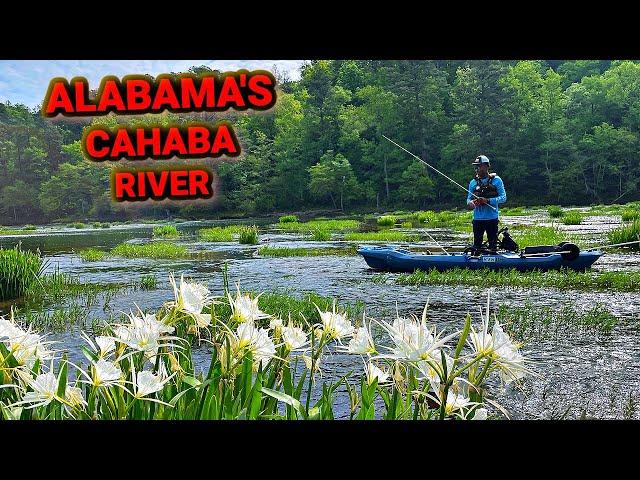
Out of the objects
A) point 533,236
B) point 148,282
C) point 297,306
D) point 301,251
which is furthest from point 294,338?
point 301,251

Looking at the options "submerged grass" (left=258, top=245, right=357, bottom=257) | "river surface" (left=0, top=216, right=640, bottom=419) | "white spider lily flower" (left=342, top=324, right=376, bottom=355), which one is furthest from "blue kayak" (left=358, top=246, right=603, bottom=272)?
"white spider lily flower" (left=342, top=324, right=376, bottom=355)

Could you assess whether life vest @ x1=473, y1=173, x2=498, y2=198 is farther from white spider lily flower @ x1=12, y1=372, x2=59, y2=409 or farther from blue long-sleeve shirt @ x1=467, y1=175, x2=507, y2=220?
white spider lily flower @ x1=12, y1=372, x2=59, y2=409

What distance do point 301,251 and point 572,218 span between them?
3.36m

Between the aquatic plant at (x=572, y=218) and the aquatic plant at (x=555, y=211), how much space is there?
59mm

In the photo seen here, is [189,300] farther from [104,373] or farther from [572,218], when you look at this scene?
[572,218]

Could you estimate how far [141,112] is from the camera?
2.32m

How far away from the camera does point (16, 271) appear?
5.44 metres

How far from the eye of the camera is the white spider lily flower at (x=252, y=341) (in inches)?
47.9

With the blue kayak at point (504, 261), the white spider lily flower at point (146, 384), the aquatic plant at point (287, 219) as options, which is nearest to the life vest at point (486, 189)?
the blue kayak at point (504, 261)

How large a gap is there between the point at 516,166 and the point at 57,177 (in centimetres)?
401

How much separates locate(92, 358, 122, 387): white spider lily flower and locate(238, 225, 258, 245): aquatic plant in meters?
5.08

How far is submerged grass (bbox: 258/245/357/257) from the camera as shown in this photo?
770 cm

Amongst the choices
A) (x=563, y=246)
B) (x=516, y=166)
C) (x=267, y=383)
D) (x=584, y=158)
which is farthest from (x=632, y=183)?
(x=267, y=383)
